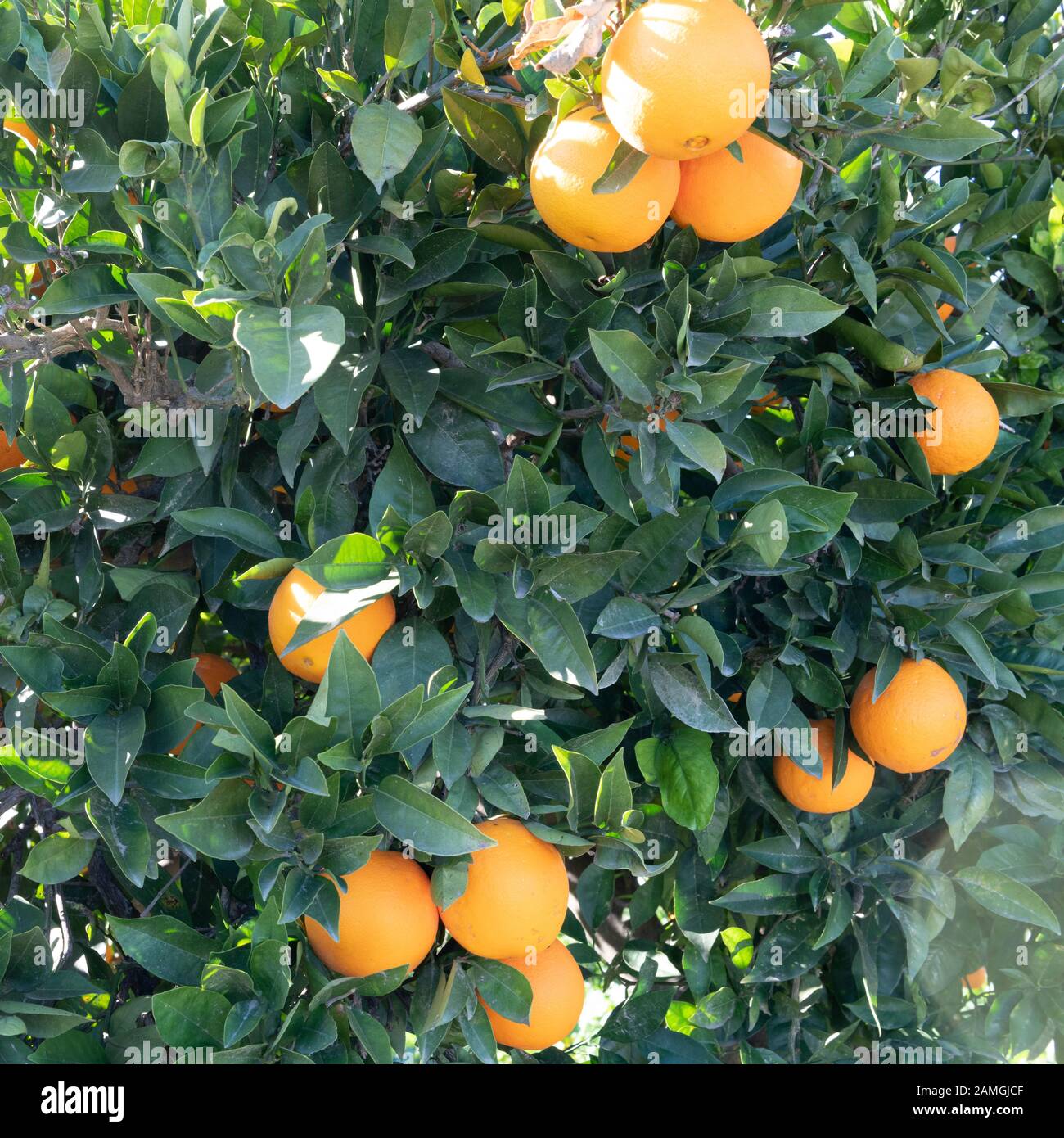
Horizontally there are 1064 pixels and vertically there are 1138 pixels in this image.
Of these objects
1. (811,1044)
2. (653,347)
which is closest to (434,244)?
(653,347)

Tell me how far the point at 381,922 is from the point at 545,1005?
0.87 ft

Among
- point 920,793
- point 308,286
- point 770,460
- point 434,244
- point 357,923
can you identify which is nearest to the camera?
point 308,286

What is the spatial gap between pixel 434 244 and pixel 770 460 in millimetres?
537

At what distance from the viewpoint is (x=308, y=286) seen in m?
1.04

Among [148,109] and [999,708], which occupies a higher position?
[148,109]

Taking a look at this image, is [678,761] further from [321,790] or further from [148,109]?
[148,109]

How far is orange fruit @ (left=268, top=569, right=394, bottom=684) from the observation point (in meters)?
1.21

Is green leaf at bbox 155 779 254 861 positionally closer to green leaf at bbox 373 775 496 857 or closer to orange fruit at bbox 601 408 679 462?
green leaf at bbox 373 775 496 857

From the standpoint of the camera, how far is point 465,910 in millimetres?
1254

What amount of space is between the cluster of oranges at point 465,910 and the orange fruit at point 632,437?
1.58ft

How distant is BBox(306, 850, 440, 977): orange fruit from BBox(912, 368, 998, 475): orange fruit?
0.89 m

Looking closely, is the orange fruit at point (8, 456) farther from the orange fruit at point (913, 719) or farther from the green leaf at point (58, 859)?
the orange fruit at point (913, 719)

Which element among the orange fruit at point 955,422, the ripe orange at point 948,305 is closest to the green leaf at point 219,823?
the orange fruit at point 955,422

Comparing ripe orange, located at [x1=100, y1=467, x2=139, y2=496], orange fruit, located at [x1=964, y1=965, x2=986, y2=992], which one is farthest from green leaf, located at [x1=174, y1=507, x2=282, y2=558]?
orange fruit, located at [x1=964, y1=965, x2=986, y2=992]
